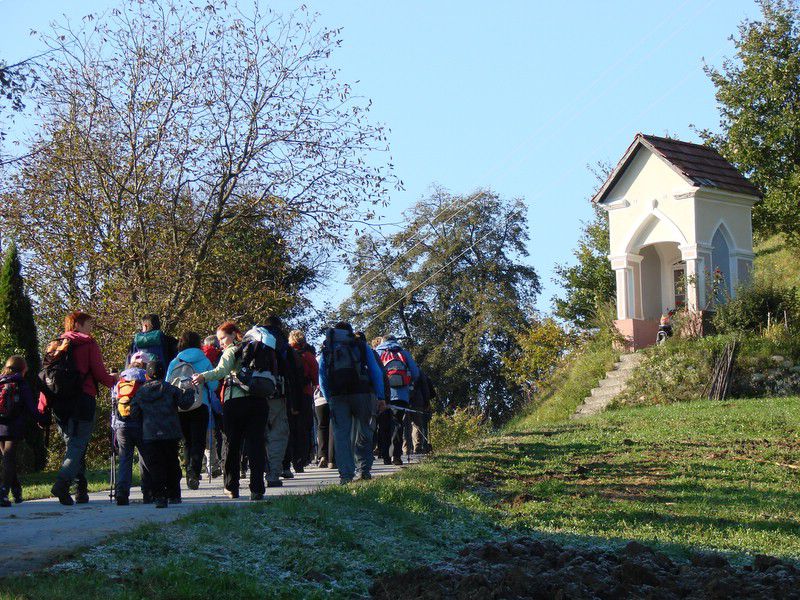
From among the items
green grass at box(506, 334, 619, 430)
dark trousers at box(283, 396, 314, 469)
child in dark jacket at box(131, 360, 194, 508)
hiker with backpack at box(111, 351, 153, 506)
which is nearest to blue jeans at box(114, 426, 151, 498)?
hiker with backpack at box(111, 351, 153, 506)

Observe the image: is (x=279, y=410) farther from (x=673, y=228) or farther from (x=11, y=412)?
(x=673, y=228)

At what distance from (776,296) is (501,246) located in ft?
92.2

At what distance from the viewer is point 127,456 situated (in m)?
12.3

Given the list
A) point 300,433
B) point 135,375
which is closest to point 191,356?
point 135,375

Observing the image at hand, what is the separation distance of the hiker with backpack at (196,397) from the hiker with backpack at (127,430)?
42 centimetres

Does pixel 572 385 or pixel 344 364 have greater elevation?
pixel 344 364

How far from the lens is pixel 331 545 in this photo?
9.02 meters

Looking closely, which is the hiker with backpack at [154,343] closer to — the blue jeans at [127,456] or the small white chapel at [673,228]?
the blue jeans at [127,456]

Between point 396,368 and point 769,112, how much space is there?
24329mm

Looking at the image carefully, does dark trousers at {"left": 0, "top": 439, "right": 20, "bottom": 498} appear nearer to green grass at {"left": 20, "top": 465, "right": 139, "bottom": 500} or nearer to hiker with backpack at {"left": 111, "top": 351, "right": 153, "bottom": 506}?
hiker with backpack at {"left": 111, "top": 351, "right": 153, "bottom": 506}

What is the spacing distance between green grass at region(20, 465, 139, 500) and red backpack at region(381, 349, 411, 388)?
12.6 feet

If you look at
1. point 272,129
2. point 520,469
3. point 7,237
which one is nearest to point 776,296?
point 272,129

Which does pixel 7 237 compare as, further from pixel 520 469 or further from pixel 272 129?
pixel 520 469

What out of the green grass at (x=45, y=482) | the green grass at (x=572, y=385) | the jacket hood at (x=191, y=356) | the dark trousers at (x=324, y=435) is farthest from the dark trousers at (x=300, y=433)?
the green grass at (x=572, y=385)
